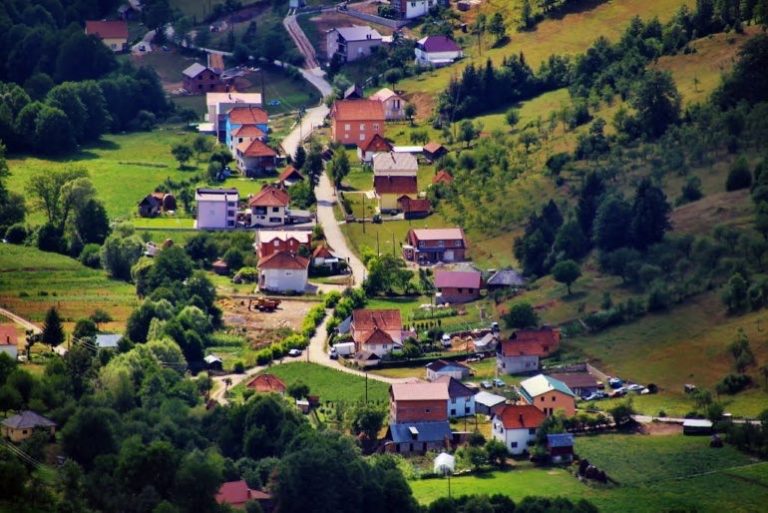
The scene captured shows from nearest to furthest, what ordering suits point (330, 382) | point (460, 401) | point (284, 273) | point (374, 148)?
point (460, 401) → point (330, 382) → point (284, 273) → point (374, 148)

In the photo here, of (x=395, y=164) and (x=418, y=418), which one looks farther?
(x=395, y=164)

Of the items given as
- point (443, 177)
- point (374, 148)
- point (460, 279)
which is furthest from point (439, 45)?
point (460, 279)

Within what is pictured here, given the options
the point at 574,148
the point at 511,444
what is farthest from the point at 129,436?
the point at 574,148

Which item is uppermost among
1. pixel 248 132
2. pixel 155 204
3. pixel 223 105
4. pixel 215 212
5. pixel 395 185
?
pixel 223 105

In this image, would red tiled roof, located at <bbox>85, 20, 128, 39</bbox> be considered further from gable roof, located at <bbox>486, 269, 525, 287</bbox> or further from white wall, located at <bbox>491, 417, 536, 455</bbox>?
white wall, located at <bbox>491, 417, 536, 455</bbox>

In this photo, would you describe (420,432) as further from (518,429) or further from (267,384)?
(267,384)

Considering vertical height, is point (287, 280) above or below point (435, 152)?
below

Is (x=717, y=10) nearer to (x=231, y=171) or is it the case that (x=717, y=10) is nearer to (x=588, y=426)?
(x=231, y=171)
